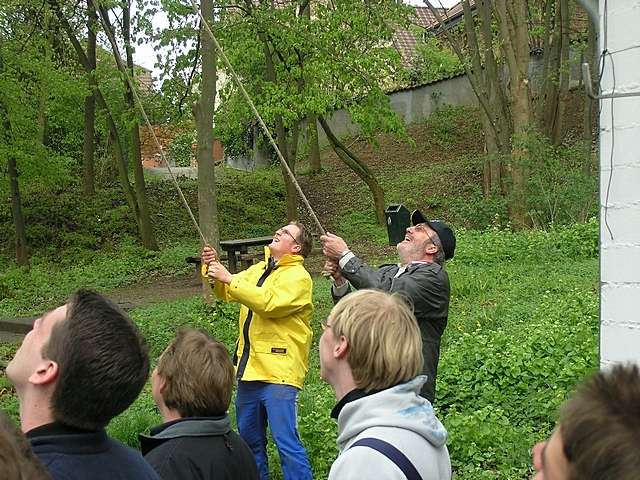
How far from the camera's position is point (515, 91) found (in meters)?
16.6

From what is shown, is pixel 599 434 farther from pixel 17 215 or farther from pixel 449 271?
pixel 17 215

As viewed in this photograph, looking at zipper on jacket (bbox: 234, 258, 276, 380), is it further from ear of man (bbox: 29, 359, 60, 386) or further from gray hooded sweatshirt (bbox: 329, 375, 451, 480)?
ear of man (bbox: 29, 359, 60, 386)

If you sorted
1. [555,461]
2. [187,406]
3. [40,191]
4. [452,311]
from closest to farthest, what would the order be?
[555,461] < [187,406] < [452,311] < [40,191]

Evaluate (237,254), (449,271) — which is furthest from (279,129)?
(449,271)

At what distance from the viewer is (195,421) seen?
298cm

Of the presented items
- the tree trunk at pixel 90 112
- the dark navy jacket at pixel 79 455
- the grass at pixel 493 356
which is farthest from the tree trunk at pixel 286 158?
the dark navy jacket at pixel 79 455

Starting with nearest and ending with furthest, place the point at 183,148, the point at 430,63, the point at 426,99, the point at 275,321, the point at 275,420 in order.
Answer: the point at 275,420 → the point at 275,321 → the point at 183,148 → the point at 426,99 → the point at 430,63

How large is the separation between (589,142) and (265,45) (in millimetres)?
6819

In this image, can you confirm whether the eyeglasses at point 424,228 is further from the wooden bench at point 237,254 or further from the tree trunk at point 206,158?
the wooden bench at point 237,254

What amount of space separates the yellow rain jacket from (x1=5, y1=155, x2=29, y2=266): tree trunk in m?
13.1

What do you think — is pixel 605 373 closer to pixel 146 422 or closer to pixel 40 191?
pixel 146 422

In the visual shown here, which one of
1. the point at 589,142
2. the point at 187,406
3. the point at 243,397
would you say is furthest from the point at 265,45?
the point at 187,406

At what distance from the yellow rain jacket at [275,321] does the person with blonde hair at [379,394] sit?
6.61ft

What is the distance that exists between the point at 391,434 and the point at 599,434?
1.12 meters
